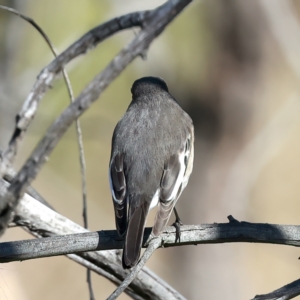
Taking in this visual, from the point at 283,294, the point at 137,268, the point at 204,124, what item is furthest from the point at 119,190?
the point at 204,124

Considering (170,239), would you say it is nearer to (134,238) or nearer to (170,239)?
(170,239)

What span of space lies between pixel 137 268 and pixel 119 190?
3.30 feet

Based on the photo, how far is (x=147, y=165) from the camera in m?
3.42

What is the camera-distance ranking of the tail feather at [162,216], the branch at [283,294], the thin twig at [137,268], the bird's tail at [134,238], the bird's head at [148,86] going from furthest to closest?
the bird's head at [148,86], the tail feather at [162,216], the bird's tail at [134,238], the branch at [283,294], the thin twig at [137,268]

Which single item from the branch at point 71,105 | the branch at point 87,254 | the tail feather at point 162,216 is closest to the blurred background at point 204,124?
the branch at point 87,254

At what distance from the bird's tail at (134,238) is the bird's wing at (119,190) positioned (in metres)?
0.04

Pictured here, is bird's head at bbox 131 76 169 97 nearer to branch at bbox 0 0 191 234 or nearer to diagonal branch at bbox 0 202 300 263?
diagonal branch at bbox 0 202 300 263

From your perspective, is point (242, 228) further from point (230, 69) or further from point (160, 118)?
point (230, 69)

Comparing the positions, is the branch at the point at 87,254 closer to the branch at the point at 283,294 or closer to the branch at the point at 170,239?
the branch at the point at 170,239

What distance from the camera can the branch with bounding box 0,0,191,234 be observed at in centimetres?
164

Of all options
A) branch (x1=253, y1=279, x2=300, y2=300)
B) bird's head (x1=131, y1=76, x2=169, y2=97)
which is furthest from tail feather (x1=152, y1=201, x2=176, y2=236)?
bird's head (x1=131, y1=76, x2=169, y2=97)

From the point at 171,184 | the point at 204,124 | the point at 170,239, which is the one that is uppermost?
the point at 204,124

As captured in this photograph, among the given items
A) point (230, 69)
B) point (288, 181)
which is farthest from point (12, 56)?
point (288, 181)

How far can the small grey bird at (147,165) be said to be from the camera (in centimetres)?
301
